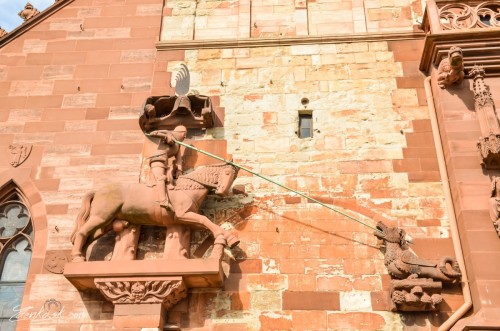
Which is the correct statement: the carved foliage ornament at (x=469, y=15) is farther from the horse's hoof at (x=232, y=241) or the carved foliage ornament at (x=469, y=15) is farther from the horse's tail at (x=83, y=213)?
the horse's tail at (x=83, y=213)

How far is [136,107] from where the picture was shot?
952 cm

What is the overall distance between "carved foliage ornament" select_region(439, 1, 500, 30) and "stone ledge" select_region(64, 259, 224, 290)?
4991 millimetres

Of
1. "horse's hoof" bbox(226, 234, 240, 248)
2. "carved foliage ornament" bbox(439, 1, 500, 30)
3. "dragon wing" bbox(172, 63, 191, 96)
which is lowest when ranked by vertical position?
"horse's hoof" bbox(226, 234, 240, 248)

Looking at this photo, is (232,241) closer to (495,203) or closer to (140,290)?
(140,290)

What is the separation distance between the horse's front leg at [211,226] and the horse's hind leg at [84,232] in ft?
3.32

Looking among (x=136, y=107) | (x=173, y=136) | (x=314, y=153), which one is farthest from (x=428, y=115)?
(x=136, y=107)

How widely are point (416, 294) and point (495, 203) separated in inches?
59.5

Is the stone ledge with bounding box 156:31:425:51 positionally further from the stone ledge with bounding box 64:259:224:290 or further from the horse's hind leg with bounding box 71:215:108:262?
the stone ledge with bounding box 64:259:224:290

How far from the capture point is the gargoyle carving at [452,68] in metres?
8.57

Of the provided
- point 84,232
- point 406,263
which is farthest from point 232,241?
point 406,263

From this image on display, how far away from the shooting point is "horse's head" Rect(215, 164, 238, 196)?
27.0 ft

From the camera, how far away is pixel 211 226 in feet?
26.0

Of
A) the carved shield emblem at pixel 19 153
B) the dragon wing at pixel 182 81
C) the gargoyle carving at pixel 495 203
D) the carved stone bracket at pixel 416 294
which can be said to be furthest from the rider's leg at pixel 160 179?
the gargoyle carving at pixel 495 203

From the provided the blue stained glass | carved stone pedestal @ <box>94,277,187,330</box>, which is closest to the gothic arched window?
the blue stained glass
